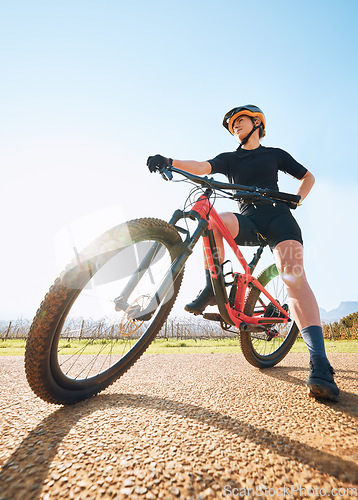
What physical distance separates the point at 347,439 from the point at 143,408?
3.40 feet

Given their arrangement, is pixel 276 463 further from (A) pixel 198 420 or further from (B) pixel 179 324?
(B) pixel 179 324

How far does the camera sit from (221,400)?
5.61 feet

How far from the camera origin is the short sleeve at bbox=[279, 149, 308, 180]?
274cm

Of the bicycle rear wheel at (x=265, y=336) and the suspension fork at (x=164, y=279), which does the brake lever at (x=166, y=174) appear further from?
the bicycle rear wheel at (x=265, y=336)

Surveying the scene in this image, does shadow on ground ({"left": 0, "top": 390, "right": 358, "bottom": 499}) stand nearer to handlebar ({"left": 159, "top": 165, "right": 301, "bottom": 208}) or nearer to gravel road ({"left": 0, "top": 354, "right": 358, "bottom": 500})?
gravel road ({"left": 0, "top": 354, "right": 358, "bottom": 500})

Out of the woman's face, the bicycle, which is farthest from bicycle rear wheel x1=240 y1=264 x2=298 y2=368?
the woman's face

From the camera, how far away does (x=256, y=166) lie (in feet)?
8.71

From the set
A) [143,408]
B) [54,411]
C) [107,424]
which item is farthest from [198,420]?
[54,411]

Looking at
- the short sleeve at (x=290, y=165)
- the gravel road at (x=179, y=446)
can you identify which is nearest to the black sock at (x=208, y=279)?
the gravel road at (x=179, y=446)

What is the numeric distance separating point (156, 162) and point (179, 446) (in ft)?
5.31

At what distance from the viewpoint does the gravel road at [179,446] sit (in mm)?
813

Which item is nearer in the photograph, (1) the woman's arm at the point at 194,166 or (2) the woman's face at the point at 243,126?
(1) the woman's arm at the point at 194,166

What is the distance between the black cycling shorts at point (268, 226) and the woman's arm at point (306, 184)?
0.42 meters

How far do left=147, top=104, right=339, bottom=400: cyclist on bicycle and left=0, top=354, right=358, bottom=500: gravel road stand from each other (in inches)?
14.2
